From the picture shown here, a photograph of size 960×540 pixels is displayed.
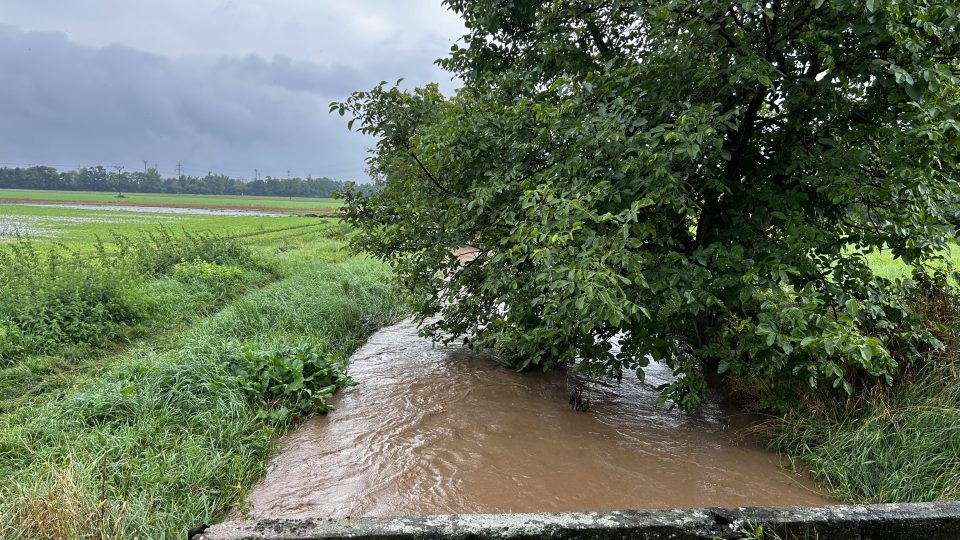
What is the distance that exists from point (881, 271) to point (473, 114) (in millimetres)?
10429

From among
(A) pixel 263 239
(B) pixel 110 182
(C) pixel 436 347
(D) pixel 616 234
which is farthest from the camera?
(B) pixel 110 182

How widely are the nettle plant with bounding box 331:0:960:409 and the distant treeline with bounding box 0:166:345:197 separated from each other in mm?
84316

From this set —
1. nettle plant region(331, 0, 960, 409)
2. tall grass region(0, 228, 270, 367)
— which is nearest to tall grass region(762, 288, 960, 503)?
nettle plant region(331, 0, 960, 409)

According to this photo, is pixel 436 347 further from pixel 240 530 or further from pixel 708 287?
pixel 240 530

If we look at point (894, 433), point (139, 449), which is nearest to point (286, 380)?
point (139, 449)

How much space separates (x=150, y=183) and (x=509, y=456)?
10997 cm

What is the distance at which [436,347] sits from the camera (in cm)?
852

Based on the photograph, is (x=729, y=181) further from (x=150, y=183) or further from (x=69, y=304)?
(x=150, y=183)

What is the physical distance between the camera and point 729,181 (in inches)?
191

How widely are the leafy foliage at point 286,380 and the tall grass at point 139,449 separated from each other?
8 centimetres

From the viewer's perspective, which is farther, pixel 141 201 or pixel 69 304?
pixel 141 201

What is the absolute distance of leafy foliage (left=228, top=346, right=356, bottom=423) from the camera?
557 cm

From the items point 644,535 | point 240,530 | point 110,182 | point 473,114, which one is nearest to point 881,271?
point 473,114

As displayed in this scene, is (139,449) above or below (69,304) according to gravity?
below
